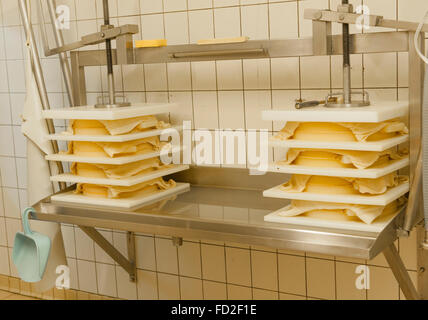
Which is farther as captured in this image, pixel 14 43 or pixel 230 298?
pixel 14 43

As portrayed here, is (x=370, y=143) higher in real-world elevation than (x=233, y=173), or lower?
higher

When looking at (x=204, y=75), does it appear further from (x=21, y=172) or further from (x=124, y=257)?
(x=21, y=172)

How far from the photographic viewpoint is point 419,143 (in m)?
1.38

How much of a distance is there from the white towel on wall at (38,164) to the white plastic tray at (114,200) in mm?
156

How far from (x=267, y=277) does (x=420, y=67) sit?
3.09ft

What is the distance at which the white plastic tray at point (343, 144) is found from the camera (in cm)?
127

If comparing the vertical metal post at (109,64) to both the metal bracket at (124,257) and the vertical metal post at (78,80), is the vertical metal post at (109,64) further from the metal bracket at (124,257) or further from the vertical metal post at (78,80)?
the metal bracket at (124,257)

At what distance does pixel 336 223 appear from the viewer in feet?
4.33

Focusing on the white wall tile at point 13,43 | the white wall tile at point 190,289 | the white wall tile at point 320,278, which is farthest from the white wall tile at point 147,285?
the white wall tile at point 13,43

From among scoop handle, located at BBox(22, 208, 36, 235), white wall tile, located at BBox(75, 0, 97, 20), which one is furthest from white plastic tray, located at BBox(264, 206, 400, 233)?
white wall tile, located at BBox(75, 0, 97, 20)

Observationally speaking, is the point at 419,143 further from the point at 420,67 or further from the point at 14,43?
the point at 14,43

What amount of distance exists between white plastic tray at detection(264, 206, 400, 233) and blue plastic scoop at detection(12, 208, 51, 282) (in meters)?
0.70

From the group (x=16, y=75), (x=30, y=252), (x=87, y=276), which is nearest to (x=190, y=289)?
(x=87, y=276)
